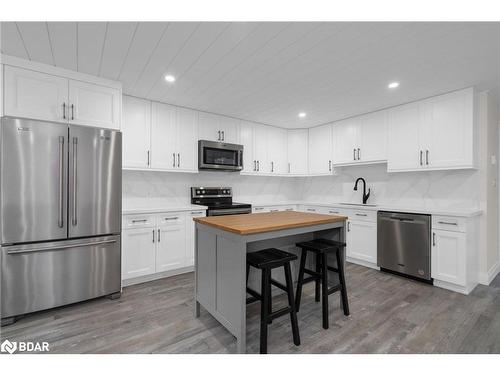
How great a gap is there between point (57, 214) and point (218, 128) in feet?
8.55

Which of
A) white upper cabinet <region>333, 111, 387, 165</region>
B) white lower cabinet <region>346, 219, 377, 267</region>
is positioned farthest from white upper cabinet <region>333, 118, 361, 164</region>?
white lower cabinet <region>346, 219, 377, 267</region>

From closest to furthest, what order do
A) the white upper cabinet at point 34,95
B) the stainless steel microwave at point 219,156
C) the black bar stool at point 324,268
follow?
the black bar stool at point 324,268 < the white upper cabinet at point 34,95 < the stainless steel microwave at point 219,156

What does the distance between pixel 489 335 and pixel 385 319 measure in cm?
76

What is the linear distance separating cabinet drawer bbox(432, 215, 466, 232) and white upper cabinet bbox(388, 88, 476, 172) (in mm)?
663

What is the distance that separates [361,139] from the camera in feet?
13.5

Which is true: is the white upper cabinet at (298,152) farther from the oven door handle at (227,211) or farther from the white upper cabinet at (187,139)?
the white upper cabinet at (187,139)

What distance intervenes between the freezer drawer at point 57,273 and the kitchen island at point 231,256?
43.4 inches

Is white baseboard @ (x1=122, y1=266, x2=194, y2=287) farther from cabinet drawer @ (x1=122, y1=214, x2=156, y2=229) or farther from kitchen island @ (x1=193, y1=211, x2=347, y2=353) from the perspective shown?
kitchen island @ (x1=193, y1=211, x2=347, y2=353)

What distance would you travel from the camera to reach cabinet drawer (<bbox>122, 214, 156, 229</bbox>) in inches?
119

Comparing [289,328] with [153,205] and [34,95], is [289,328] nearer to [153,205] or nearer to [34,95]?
[153,205]

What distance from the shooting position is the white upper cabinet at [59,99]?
7.36 ft

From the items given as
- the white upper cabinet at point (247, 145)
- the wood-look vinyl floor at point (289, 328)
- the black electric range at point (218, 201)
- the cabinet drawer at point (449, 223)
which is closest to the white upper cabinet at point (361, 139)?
the cabinet drawer at point (449, 223)
